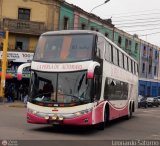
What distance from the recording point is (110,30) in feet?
173

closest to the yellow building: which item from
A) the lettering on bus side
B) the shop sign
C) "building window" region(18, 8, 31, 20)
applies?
"building window" region(18, 8, 31, 20)

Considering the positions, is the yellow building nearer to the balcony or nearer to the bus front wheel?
the balcony

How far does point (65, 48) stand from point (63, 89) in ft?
5.41

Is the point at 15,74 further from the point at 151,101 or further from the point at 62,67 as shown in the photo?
the point at 62,67

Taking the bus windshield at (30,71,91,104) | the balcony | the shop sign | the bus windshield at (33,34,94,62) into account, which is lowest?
the bus windshield at (30,71,91,104)

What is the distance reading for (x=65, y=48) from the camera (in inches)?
Answer: 648

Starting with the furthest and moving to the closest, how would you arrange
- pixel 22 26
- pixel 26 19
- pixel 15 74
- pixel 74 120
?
pixel 15 74 → pixel 26 19 → pixel 22 26 → pixel 74 120

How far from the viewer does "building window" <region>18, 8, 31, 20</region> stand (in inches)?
1566

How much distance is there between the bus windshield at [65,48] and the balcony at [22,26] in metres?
22.6

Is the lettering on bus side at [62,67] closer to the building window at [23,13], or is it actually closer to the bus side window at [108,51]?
the bus side window at [108,51]

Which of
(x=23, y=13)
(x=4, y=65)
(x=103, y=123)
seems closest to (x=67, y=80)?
(x=103, y=123)

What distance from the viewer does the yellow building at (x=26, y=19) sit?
128ft

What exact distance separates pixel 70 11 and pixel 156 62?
33.7 meters

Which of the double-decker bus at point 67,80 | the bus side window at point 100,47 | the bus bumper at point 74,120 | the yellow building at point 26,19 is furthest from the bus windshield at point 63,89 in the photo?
the yellow building at point 26,19
